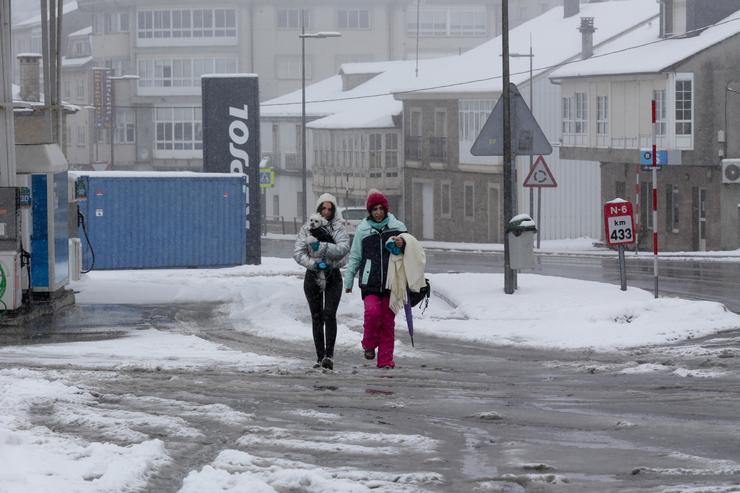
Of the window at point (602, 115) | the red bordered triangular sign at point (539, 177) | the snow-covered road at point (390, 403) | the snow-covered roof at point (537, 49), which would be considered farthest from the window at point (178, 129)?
the snow-covered road at point (390, 403)

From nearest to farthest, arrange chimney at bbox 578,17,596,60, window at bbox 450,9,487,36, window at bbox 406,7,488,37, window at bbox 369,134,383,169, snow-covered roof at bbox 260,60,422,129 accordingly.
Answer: chimney at bbox 578,17,596,60 < window at bbox 369,134,383,169 < snow-covered roof at bbox 260,60,422,129 < window at bbox 406,7,488,37 < window at bbox 450,9,487,36

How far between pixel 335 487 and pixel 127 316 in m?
12.1

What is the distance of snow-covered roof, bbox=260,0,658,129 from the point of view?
199ft

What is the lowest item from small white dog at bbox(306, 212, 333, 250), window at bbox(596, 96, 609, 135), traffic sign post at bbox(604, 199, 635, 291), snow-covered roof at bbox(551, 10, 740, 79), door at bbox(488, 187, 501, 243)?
door at bbox(488, 187, 501, 243)

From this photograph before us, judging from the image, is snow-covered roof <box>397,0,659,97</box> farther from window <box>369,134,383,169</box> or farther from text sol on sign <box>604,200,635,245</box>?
text sol on sign <box>604,200,635,245</box>

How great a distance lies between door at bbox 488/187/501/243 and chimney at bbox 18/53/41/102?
24278 millimetres

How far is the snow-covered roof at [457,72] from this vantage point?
199 ft

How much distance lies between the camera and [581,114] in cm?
5541

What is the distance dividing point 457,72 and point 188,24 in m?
33.9

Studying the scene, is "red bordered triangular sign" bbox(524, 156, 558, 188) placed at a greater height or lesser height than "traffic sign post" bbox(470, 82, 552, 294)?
lesser

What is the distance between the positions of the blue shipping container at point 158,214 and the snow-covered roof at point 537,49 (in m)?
27.9

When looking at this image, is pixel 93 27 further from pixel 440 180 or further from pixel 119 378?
pixel 119 378

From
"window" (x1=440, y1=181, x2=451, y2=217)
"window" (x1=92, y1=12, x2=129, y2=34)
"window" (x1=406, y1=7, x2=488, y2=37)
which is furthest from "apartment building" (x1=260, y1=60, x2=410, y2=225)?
"window" (x1=406, y1=7, x2=488, y2=37)

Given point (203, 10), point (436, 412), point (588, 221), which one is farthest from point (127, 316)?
point (203, 10)
